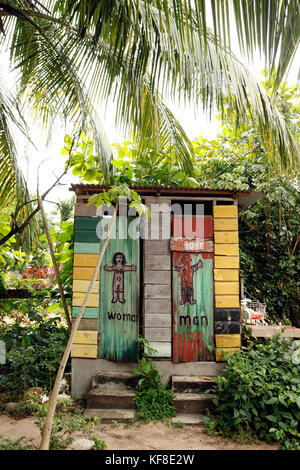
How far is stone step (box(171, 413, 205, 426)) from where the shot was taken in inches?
169

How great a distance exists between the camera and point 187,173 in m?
5.52

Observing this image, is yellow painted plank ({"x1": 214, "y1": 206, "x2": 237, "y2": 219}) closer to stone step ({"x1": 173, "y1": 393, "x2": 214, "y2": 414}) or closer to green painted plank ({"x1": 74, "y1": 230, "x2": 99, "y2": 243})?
green painted plank ({"x1": 74, "y1": 230, "x2": 99, "y2": 243})

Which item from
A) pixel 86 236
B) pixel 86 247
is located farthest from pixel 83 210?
pixel 86 247

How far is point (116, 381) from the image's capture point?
4.82m

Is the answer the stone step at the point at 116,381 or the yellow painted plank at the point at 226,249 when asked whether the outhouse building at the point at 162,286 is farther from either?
the stone step at the point at 116,381

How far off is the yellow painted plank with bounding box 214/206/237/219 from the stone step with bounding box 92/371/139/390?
2611 mm

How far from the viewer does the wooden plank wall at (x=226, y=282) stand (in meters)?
5.01

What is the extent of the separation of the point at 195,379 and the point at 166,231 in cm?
212

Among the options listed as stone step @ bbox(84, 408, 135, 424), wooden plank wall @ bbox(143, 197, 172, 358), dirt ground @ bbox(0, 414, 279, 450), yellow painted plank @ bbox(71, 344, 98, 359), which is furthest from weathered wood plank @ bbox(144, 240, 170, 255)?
dirt ground @ bbox(0, 414, 279, 450)

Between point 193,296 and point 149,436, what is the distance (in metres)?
1.91

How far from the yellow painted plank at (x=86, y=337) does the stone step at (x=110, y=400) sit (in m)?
0.69

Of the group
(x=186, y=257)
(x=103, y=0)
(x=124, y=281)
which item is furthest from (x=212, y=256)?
(x=103, y=0)

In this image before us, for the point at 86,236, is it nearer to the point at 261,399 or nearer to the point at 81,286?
the point at 81,286

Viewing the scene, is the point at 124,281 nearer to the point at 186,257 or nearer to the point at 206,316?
the point at 186,257
